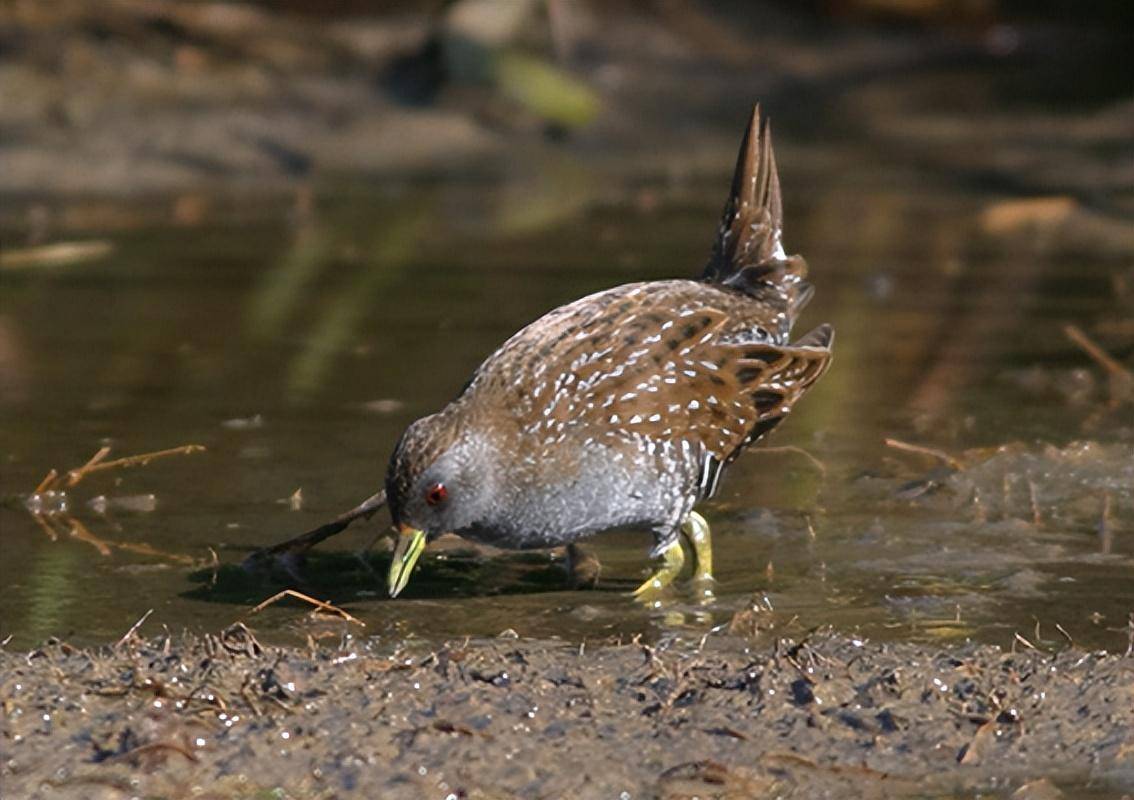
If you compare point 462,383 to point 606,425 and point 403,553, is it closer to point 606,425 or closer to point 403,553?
point 606,425

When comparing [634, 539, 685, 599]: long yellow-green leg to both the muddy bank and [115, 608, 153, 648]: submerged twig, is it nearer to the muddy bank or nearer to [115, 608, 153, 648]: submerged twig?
the muddy bank

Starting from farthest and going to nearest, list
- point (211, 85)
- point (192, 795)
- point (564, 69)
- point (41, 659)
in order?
1. point (564, 69)
2. point (211, 85)
3. point (41, 659)
4. point (192, 795)

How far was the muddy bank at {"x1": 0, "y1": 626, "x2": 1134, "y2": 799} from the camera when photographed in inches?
180

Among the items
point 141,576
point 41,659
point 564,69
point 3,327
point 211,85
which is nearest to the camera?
point 41,659

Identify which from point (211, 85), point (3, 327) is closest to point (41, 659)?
point (3, 327)

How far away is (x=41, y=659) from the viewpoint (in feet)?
16.5

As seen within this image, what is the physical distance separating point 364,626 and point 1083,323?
15.8ft

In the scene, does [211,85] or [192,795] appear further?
[211,85]

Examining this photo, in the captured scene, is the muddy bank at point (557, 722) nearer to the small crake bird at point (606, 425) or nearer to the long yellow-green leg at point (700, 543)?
the small crake bird at point (606, 425)

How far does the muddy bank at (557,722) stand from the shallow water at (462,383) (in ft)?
1.64

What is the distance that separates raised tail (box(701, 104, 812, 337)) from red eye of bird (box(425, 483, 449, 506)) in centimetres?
154

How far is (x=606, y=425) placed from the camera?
5863mm

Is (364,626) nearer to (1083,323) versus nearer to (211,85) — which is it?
(1083,323)

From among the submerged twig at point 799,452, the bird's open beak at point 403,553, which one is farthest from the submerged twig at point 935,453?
the bird's open beak at point 403,553
